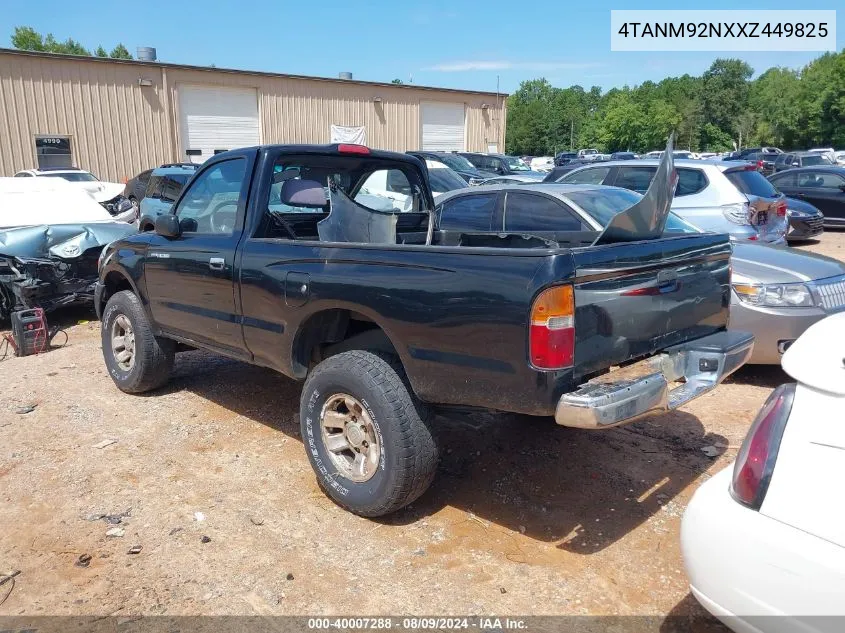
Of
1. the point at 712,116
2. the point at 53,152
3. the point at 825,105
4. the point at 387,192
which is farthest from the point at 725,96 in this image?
the point at 387,192

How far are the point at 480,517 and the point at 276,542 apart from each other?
1055 millimetres

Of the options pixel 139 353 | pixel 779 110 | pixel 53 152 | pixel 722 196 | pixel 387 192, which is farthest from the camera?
pixel 779 110

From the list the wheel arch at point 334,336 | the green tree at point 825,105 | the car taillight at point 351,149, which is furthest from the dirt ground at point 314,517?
the green tree at point 825,105

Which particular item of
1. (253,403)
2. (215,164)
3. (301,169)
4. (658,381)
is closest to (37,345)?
(253,403)

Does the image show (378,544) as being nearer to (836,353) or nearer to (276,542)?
(276,542)

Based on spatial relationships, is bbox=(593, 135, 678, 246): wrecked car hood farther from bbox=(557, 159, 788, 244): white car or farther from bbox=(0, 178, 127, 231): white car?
bbox=(0, 178, 127, 231): white car

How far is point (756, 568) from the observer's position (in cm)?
189

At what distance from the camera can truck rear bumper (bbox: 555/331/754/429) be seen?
9.05ft

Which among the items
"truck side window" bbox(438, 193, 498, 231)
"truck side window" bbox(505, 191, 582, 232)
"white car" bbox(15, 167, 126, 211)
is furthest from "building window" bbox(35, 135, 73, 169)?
"truck side window" bbox(505, 191, 582, 232)

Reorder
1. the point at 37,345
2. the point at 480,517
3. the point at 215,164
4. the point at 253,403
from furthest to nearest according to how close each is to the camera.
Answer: the point at 37,345 < the point at 253,403 < the point at 215,164 < the point at 480,517

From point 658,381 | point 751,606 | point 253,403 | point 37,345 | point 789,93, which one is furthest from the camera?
point 789,93

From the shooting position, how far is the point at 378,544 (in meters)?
3.38

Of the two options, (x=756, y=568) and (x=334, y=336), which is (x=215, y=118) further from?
(x=756, y=568)

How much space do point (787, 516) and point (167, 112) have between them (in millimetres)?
26566
